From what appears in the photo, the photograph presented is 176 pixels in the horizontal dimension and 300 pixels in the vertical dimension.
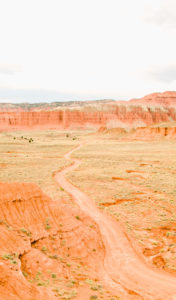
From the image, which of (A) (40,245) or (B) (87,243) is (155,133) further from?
(A) (40,245)

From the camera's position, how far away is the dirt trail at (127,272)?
883 centimetres

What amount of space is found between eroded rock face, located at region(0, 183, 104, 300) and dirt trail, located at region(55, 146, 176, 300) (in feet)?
1.89

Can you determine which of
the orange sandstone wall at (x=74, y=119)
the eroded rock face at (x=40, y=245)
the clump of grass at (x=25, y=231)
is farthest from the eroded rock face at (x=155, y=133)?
the clump of grass at (x=25, y=231)

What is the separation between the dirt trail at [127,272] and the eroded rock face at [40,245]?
57 cm

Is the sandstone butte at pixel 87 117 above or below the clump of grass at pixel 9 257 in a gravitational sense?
above

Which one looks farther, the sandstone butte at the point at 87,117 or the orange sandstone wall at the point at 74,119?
the sandstone butte at the point at 87,117

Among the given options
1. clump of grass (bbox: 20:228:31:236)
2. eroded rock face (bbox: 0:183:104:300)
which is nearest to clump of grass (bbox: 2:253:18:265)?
eroded rock face (bbox: 0:183:104:300)

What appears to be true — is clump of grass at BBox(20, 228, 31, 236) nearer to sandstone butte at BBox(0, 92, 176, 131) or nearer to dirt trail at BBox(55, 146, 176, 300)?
dirt trail at BBox(55, 146, 176, 300)

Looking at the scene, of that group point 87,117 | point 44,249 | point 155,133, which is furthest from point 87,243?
point 87,117

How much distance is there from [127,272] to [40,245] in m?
3.70

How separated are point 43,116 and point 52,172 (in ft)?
409

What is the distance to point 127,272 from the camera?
10180mm

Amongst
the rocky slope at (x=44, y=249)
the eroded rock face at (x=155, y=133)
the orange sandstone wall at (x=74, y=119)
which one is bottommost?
the rocky slope at (x=44, y=249)

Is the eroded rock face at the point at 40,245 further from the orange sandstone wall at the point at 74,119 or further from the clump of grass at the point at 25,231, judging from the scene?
the orange sandstone wall at the point at 74,119
